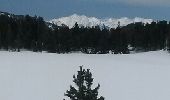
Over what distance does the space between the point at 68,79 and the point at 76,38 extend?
204 ft

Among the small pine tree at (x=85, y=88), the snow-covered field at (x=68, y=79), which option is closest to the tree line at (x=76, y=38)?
the snow-covered field at (x=68, y=79)

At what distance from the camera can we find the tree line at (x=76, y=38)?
96.2 meters

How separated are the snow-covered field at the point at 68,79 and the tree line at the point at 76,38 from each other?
151 ft

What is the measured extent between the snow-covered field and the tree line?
45.9 metres

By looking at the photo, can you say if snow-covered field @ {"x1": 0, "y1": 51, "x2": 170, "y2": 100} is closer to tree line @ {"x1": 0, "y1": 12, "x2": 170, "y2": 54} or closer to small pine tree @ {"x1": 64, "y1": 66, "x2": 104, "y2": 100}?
small pine tree @ {"x1": 64, "y1": 66, "x2": 104, "y2": 100}

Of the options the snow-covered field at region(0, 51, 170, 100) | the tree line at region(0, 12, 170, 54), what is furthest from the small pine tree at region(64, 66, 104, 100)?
the tree line at region(0, 12, 170, 54)

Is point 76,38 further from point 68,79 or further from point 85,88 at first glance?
point 85,88

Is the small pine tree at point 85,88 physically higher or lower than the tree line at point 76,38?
lower

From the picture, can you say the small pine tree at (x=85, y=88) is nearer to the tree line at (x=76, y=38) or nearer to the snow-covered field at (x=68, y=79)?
the snow-covered field at (x=68, y=79)

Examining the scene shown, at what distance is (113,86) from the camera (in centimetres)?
3553

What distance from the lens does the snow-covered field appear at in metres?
31.7

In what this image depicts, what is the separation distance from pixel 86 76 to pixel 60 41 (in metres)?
88.0

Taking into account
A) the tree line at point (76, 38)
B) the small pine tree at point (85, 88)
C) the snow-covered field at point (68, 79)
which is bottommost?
the snow-covered field at point (68, 79)

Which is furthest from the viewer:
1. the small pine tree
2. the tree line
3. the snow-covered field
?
the tree line
